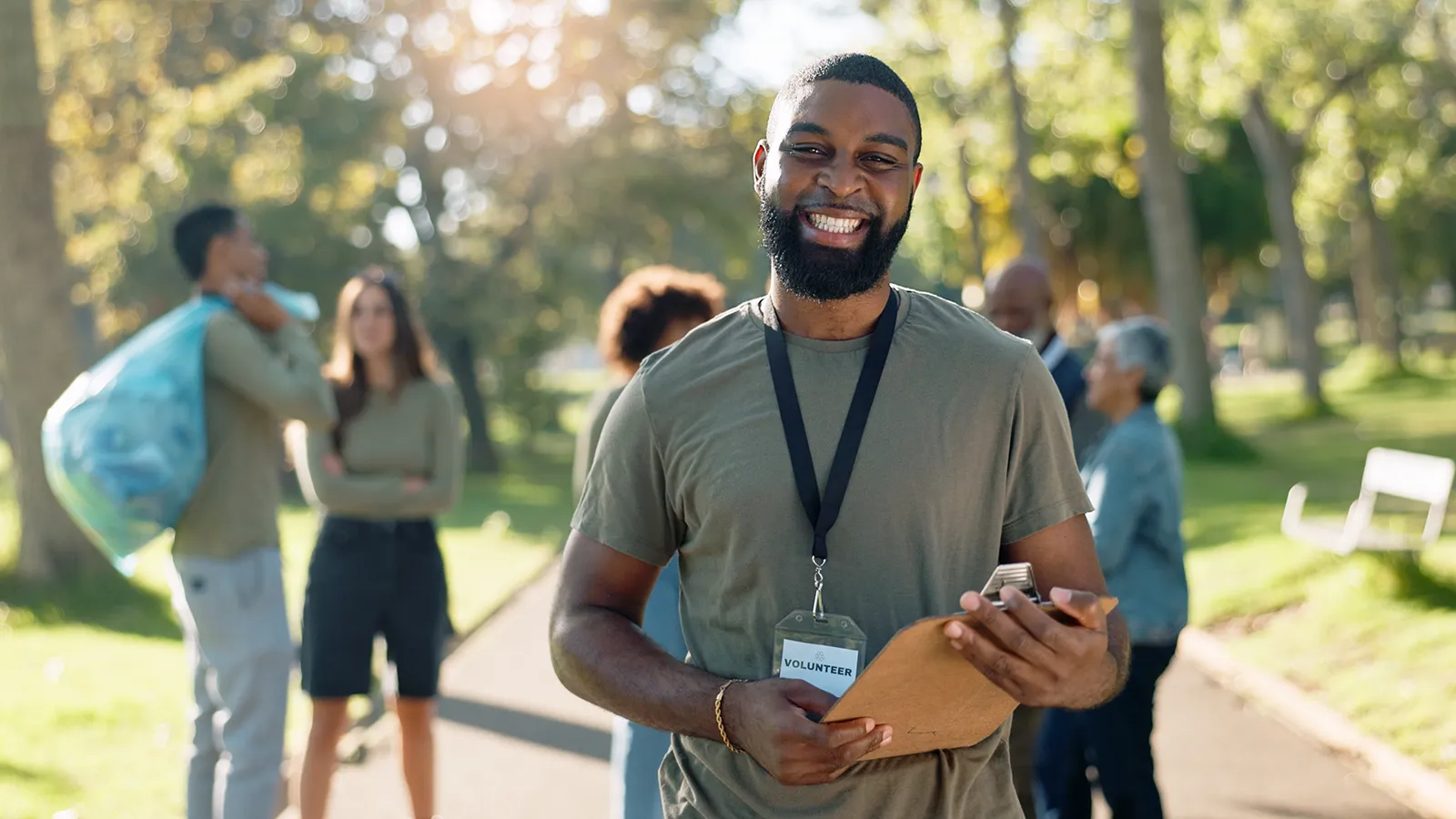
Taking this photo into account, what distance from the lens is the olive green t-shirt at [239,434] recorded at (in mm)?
4766

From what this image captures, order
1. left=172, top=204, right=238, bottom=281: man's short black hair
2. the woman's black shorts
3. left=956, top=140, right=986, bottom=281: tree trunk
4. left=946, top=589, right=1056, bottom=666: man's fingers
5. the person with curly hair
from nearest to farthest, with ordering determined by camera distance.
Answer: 1. left=946, top=589, right=1056, bottom=666: man's fingers
2. the person with curly hair
3. left=172, top=204, right=238, bottom=281: man's short black hair
4. the woman's black shorts
5. left=956, top=140, right=986, bottom=281: tree trunk

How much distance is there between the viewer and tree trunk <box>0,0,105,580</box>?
38.1ft


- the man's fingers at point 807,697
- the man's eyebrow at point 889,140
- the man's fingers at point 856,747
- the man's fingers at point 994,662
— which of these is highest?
the man's eyebrow at point 889,140

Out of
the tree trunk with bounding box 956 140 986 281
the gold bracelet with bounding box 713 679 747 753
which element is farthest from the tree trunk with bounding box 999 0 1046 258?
the gold bracelet with bounding box 713 679 747 753

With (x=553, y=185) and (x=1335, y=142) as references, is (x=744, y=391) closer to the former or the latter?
(x=553, y=185)

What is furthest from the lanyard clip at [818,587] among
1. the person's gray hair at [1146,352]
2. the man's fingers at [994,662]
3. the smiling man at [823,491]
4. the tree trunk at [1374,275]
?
the tree trunk at [1374,275]

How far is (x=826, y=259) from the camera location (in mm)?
2420

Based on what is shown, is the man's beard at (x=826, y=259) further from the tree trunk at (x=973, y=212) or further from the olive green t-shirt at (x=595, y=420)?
the tree trunk at (x=973, y=212)

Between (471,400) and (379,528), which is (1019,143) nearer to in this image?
(471,400)

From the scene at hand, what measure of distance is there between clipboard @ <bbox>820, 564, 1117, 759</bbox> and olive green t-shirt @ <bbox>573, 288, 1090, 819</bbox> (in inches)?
3.4

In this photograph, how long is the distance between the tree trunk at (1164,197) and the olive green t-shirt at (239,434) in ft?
56.3

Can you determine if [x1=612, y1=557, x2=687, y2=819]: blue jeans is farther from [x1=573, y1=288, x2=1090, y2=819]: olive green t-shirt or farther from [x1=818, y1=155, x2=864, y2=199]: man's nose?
[x1=818, y1=155, x2=864, y2=199]: man's nose

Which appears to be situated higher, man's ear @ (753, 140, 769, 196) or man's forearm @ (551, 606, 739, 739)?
man's ear @ (753, 140, 769, 196)

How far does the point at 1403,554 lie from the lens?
918 centimetres
